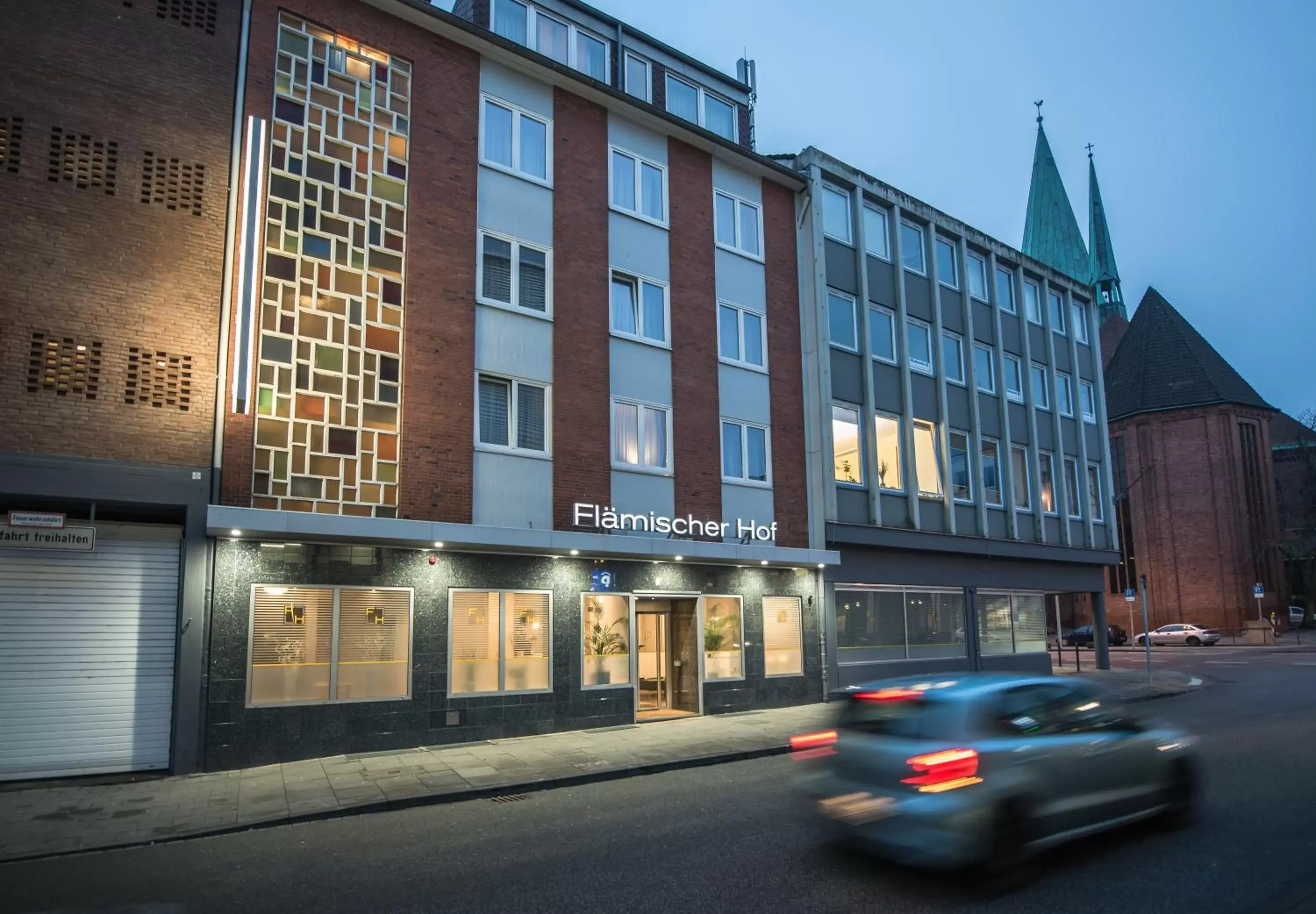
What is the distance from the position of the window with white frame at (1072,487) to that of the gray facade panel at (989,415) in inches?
176

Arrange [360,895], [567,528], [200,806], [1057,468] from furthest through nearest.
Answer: [1057,468] → [567,528] → [200,806] → [360,895]

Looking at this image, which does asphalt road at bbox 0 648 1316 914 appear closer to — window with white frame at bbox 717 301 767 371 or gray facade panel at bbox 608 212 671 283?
gray facade panel at bbox 608 212 671 283

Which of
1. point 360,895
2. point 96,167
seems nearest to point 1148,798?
point 360,895

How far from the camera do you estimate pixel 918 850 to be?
20.8ft

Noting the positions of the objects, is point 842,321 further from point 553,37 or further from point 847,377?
point 553,37

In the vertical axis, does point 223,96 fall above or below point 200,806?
above

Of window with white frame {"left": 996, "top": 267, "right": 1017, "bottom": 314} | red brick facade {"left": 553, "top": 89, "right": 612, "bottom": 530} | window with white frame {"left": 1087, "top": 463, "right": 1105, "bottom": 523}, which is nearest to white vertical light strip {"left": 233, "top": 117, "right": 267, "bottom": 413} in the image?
red brick facade {"left": 553, "top": 89, "right": 612, "bottom": 530}

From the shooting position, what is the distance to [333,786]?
1135cm

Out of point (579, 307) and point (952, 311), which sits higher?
point (952, 311)

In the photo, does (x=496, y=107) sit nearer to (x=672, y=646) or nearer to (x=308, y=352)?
(x=308, y=352)

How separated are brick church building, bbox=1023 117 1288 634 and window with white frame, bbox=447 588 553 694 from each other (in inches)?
2021

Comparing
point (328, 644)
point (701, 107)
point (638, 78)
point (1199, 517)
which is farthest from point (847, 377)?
point (1199, 517)

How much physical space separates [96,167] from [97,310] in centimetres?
210

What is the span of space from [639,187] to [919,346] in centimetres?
979
